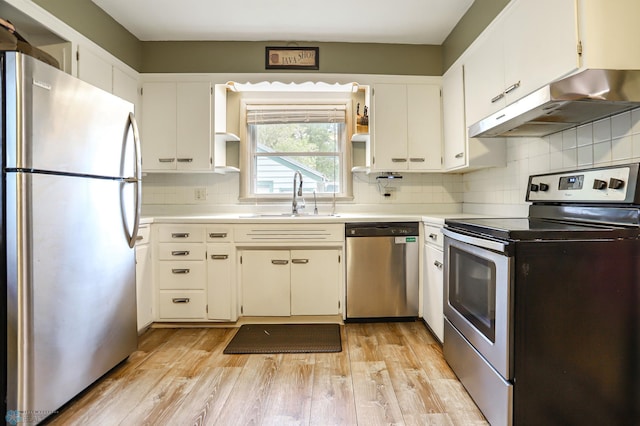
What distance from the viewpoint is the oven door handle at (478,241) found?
1.27 metres

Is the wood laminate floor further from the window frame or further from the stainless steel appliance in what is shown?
the window frame

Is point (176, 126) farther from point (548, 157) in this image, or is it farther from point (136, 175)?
point (548, 157)

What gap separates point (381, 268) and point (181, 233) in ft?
5.06

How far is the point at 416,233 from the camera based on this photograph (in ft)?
8.40

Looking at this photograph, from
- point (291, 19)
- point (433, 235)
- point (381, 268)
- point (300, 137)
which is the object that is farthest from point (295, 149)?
point (433, 235)

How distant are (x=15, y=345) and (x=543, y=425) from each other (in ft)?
6.79

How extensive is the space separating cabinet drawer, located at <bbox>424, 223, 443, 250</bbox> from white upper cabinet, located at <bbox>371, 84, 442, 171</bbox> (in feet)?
2.06

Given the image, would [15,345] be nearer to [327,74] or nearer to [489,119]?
[489,119]

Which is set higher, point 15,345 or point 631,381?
point 15,345

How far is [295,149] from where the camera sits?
3.21 metres

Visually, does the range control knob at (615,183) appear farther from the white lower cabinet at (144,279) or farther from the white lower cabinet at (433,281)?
the white lower cabinet at (144,279)

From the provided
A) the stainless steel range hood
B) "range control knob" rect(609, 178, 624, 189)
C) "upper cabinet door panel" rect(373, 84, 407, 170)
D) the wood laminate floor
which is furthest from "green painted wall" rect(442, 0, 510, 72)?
the wood laminate floor

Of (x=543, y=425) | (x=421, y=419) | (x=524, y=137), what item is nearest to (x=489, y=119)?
(x=524, y=137)

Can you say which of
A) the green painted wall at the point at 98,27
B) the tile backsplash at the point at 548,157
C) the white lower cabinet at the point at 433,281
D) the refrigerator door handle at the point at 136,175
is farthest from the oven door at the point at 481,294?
the green painted wall at the point at 98,27
